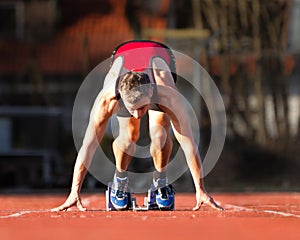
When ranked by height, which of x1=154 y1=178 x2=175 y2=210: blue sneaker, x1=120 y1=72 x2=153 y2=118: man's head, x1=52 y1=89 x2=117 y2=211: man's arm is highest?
x1=120 y1=72 x2=153 y2=118: man's head

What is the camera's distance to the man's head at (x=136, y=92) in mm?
7391

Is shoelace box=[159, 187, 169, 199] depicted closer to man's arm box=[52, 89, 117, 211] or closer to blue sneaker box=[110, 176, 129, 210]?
blue sneaker box=[110, 176, 129, 210]

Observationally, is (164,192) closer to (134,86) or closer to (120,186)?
(120,186)

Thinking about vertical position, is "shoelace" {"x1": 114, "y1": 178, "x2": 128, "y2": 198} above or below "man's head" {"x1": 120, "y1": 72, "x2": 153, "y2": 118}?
below

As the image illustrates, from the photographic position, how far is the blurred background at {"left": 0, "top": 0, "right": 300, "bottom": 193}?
18.4 meters

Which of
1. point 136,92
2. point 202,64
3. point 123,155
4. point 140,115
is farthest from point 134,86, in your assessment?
point 202,64

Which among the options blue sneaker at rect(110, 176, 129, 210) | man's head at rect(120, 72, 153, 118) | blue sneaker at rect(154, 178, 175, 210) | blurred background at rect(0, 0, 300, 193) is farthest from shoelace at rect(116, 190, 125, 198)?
blurred background at rect(0, 0, 300, 193)

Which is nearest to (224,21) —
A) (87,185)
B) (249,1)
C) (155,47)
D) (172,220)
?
(249,1)

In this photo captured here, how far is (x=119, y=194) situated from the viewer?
27.7 ft

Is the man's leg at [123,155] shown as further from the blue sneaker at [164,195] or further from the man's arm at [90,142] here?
the man's arm at [90,142]

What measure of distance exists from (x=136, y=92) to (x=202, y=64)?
39.1ft

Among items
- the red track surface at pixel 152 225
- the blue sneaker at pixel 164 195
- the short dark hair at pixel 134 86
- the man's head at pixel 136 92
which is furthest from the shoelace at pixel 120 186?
Result: the short dark hair at pixel 134 86

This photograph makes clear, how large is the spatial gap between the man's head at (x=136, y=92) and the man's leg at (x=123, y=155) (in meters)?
0.75

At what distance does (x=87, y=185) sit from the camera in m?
16.7
